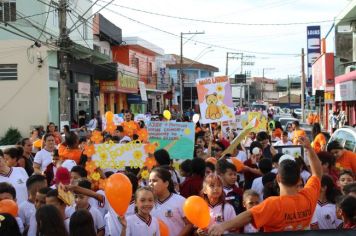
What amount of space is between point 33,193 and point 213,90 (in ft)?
23.1

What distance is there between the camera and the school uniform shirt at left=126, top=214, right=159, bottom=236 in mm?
4844

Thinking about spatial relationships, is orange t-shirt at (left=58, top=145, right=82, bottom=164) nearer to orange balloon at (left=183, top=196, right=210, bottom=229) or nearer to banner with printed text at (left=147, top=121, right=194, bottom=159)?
banner with printed text at (left=147, top=121, right=194, bottom=159)

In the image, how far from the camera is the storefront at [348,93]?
89.6 ft

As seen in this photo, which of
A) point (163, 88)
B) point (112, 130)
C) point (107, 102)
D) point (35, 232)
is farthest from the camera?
point (163, 88)

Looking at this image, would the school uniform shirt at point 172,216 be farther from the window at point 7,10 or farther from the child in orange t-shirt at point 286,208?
the window at point 7,10

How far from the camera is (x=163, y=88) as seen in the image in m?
58.3

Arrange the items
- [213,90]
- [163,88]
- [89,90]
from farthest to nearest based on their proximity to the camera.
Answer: [163,88] → [89,90] → [213,90]

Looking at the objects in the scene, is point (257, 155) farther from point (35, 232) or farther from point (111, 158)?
point (35, 232)

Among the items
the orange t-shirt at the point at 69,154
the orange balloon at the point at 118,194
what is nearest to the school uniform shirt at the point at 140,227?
the orange balloon at the point at 118,194

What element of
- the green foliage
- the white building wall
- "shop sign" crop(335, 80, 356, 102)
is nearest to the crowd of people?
the green foliage

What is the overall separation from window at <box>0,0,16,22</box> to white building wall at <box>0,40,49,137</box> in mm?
2509

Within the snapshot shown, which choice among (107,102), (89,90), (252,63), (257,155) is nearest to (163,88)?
(107,102)

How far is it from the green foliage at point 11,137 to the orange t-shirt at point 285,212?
22.6m

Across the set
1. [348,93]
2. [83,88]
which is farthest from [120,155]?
[83,88]
